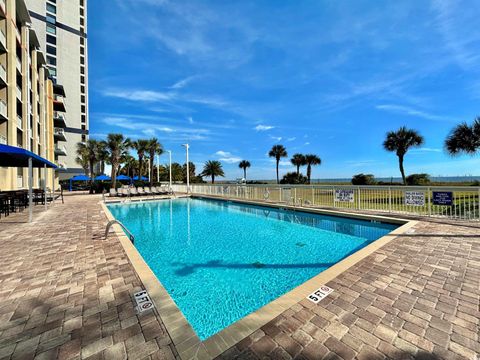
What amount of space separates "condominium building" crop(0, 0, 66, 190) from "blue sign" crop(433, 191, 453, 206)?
16.0 meters

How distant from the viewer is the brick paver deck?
1.80m

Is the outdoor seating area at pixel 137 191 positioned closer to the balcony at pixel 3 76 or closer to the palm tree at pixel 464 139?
the balcony at pixel 3 76

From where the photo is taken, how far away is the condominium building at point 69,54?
3544 centimetres

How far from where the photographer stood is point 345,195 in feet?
31.6

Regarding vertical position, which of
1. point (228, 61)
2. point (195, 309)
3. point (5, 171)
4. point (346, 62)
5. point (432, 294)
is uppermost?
point (228, 61)

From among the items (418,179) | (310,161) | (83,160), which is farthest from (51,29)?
(418,179)

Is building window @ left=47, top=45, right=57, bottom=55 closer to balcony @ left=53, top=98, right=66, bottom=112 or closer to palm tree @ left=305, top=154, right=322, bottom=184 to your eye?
balcony @ left=53, top=98, right=66, bottom=112

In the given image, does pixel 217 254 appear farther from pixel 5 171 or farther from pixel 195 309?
pixel 5 171

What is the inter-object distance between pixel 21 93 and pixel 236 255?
2232 cm

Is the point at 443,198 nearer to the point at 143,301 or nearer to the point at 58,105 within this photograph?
the point at 143,301

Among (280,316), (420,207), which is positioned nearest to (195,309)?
(280,316)

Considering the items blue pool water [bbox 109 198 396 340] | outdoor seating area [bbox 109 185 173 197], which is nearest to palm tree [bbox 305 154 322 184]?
outdoor seating area [bbox 109 185 173 197]

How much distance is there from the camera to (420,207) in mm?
7754

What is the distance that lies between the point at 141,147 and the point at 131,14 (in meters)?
19.8
